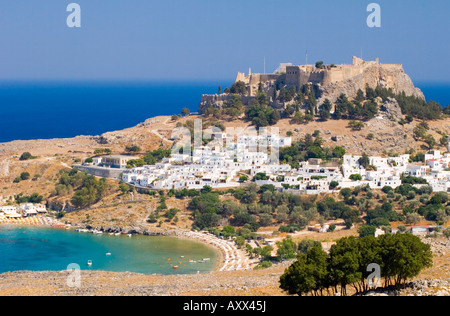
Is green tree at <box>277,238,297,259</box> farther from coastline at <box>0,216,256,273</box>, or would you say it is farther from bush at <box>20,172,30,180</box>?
bush at <box>20,172,30,180</box>

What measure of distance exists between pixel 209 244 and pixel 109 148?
18104 millimetres

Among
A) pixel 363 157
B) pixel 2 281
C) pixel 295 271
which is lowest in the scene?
pixel 2 281

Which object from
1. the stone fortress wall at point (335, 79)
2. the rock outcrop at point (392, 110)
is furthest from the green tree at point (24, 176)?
the rock outcrop at point (392, 110)

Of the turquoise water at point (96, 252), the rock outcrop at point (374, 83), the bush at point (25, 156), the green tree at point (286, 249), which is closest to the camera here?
the green tree at point (286, 249)

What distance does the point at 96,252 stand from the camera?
31281 millimetres

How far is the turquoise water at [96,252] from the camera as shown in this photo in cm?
2880

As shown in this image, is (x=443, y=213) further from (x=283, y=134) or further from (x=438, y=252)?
(x=283, y=134)

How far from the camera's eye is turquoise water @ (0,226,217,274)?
28797mm

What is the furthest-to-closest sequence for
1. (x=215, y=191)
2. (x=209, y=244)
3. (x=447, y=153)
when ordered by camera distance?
(x=447, y=153) < (x=215, y=191) < (x=209, y=244)

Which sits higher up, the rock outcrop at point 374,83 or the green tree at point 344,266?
the rock outcrop at point 374,83

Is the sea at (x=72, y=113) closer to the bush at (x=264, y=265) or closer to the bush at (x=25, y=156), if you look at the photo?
the bush at (x=25, y=156)

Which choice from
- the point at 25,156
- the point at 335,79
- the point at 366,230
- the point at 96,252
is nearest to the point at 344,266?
the point at 366,230

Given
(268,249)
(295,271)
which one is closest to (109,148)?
(268,249)

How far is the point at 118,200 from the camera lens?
127 ft
